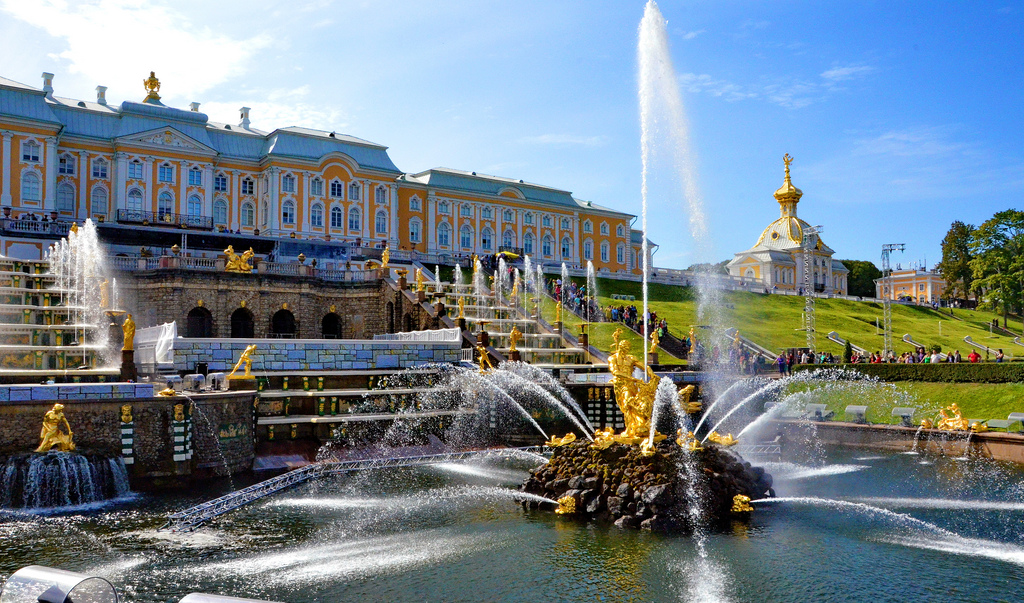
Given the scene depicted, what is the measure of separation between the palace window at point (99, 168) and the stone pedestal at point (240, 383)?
3788cm

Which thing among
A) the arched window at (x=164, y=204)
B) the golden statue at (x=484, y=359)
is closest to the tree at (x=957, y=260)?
the golden statue at (x=484, y=359)

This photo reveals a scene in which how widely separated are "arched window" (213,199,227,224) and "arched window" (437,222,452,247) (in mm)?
17644

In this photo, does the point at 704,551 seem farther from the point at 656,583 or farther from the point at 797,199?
the point at 797,199

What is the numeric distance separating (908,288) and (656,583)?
105 metres

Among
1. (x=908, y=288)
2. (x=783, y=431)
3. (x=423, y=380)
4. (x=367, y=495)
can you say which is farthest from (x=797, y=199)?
(x=367, y=495)

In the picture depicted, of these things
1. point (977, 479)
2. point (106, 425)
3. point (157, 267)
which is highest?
point (157, 267)

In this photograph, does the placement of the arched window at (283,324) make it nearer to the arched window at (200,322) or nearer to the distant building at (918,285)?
the arched window at (200,322)

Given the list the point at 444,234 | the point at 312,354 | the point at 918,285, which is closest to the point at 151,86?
the point at 444,234

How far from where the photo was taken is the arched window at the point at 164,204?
5334cm

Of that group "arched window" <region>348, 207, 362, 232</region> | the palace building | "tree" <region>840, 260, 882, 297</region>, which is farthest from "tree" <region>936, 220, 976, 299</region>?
"arched window" <region>348, 207, 362, 232</region>

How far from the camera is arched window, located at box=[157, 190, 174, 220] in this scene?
5334cm

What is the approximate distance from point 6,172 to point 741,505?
163ft

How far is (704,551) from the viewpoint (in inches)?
525

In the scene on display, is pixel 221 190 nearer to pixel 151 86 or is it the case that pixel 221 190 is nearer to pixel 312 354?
pixel 151 86
